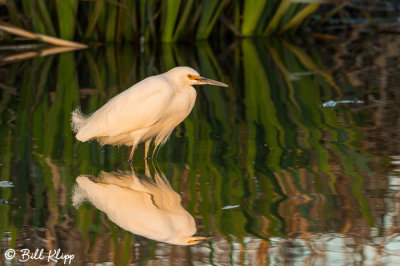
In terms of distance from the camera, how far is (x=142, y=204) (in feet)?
14.8

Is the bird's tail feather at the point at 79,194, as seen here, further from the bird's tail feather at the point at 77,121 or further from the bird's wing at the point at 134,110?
the bird's tail feather at the point at 77,121

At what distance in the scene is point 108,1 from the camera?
10305 millimetres

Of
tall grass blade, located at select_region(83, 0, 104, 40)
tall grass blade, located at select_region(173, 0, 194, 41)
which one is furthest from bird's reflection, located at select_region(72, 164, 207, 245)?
tall grass blade, located at select_region(173, 0, 194, 41)

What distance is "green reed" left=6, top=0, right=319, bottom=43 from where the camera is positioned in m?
10.7

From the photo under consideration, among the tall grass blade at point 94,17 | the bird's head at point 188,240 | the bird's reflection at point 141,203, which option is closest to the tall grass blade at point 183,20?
the tall grass blade at point 94,17

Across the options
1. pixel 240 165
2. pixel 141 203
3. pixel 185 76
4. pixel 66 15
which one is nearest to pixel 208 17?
pixel 66 15

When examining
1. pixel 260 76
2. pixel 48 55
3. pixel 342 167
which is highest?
pixel 48 55

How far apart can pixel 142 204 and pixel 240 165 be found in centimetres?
93

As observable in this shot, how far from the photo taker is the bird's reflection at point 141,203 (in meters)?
4.00

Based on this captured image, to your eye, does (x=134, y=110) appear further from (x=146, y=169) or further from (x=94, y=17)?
(x=94, y=17)

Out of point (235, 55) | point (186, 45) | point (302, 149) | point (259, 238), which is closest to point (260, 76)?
point (235, 55)

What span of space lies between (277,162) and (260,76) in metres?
3.79

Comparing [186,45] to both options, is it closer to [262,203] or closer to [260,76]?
[260,76]

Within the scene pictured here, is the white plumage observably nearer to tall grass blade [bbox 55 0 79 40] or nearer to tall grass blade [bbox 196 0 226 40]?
tall grass blade [bbox 55 0 79 40]
